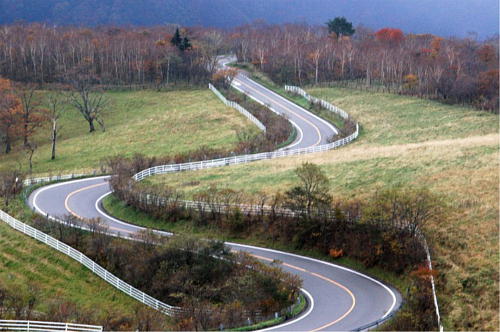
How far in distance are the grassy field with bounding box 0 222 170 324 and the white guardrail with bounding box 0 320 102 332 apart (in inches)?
146

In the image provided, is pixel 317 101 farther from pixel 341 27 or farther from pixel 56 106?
pixel 341 27

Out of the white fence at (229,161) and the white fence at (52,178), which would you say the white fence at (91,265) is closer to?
the white fence at (52,178)

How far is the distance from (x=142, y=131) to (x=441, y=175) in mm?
Answer: 43216

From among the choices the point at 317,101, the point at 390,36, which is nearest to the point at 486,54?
the point at 390,36

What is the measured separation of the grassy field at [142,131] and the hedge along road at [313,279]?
12.5 metres

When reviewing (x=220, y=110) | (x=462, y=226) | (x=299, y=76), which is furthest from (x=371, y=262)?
(x=299, y=76)

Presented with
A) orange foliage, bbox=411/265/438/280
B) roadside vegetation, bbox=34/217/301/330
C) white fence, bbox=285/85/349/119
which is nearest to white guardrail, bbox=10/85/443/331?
orange foliage, bbox=411/265/438/280

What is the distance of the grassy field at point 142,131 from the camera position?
224 feet

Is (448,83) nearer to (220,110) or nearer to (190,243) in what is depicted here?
(220,110)

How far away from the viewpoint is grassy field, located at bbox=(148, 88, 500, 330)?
2958 centimetres

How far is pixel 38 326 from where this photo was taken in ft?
82.9

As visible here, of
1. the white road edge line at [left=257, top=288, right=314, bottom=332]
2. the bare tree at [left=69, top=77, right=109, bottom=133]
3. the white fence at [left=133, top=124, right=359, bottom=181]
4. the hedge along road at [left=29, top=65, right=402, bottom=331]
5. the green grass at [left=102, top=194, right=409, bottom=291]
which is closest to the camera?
the white road edge line at [left=257, top=288, right=314, bottom=332]

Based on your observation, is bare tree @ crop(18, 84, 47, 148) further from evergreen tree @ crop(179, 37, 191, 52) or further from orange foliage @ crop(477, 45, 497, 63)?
orange foliage @ crop(477, 45, 497, 63)

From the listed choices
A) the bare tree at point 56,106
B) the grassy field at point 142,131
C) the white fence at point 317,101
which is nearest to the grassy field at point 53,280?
the grassy field at point 142,131
